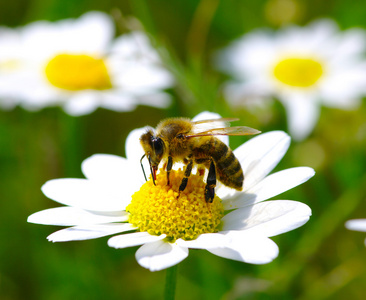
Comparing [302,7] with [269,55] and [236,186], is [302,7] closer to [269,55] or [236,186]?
[269,55]

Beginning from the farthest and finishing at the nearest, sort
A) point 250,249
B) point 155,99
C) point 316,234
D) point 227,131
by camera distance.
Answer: point 155,99 < point 316,234 < point 227,131 < point 250,249

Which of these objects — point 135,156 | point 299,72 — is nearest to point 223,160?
point 135,156

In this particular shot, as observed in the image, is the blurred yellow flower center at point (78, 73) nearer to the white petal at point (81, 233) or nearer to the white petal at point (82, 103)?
the white petal at point (82, 103)

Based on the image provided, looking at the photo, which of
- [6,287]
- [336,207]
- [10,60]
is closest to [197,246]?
[336,207]

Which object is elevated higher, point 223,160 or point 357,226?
point 223,160

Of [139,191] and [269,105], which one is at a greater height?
[269,105]

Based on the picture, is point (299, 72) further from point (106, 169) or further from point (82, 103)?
point (106, 169)

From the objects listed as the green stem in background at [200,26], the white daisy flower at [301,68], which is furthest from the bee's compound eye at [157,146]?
the green stem in background at [200,26]
